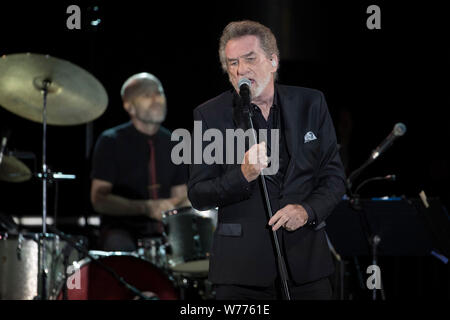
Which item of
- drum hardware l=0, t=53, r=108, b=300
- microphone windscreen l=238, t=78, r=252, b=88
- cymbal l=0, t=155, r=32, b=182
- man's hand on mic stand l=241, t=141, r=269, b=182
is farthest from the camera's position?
cymbal l=0, t=155, r=32, b=182

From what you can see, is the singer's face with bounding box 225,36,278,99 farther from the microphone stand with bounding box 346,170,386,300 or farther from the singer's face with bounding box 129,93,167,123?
the singer's face with bounding box 129,93,167,123

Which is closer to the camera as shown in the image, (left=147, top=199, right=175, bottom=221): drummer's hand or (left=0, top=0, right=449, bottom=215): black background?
(left=147, top=199, right=175, bottom=221): drummer's hand

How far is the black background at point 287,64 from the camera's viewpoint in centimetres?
562

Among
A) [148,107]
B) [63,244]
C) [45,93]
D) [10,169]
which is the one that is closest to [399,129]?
[148,107]

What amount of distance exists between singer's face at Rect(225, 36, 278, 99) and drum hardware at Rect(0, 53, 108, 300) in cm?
193

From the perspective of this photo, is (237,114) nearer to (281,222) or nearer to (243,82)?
(243,82)

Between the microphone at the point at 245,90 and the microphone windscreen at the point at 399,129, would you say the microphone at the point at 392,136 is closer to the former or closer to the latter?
the microphone windscreen at the point at 399,129

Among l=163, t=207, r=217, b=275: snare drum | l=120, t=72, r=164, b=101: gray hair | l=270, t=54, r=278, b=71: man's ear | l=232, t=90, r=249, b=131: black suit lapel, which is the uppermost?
l=120, t=72, r=164, b=101: gray hair

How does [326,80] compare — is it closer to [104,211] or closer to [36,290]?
[104,211]

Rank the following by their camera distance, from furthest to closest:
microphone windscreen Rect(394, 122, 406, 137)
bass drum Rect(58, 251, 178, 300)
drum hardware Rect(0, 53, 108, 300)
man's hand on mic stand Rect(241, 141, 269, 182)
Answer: bass drum Rect(58, 251, 178, 300) → drum hardware Rect(0, 53, 108, 300) → microphone windscreen Rect(394, 122, 406, 137) → man's hand on mic stand Rect(241, 141, 269, 182)

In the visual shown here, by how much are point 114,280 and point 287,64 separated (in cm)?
308

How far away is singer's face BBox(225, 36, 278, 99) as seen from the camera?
7.35 ft

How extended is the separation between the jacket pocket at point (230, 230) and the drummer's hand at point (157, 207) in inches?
98.7

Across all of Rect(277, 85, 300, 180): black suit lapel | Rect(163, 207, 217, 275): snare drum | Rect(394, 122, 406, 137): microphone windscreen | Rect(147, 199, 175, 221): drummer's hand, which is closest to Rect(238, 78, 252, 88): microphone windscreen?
Rect(277, 85, 300, 180): black suit lapel
